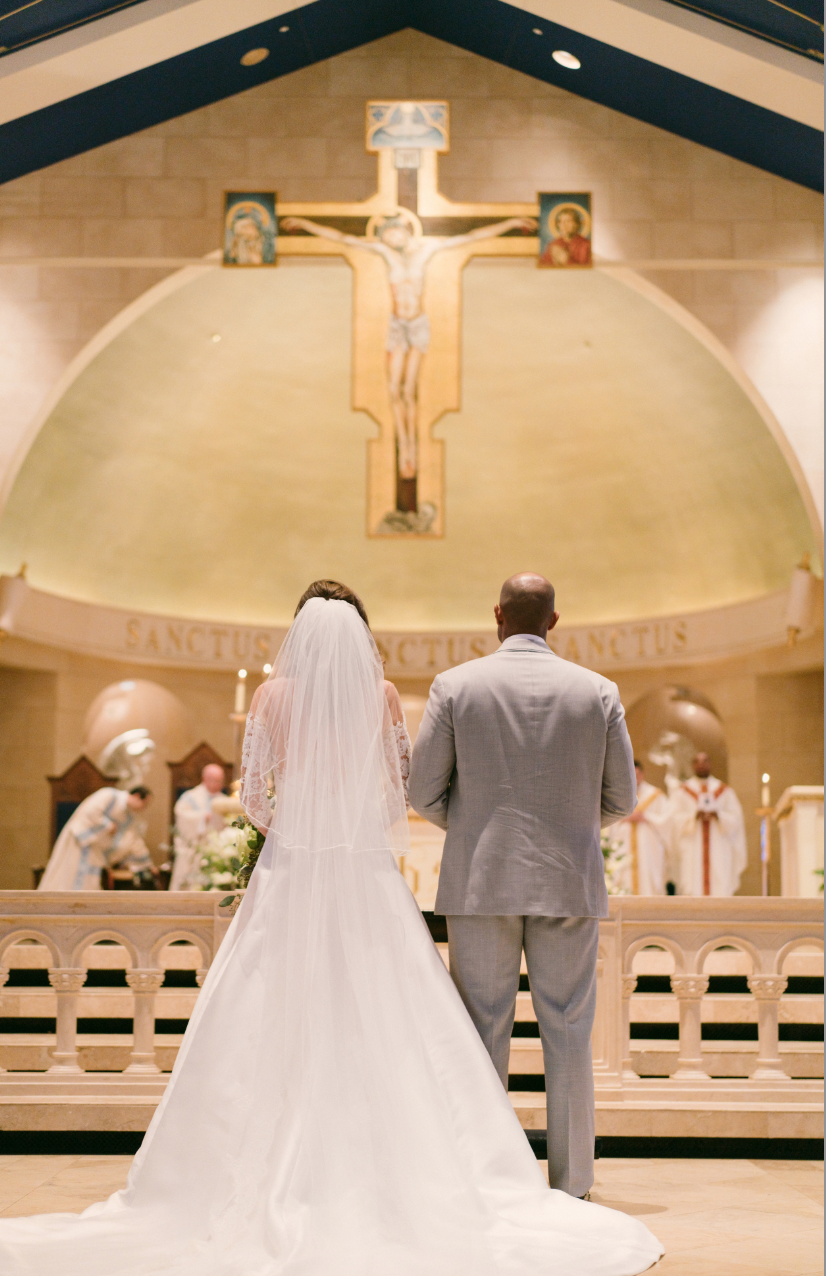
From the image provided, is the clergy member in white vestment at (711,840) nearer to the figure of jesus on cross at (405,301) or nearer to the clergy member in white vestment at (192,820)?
the clergy member in white vestment at (192,820)

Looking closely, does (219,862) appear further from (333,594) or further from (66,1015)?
(333,594)

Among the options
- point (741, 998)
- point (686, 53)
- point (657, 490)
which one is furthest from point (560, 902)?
point (657, 490)

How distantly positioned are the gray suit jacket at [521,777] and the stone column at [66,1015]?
2204 mm

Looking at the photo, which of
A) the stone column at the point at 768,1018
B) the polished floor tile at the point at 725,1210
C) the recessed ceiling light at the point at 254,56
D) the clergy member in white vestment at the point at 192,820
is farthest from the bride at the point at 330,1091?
the clergy member in white vestment at the point at 192,820

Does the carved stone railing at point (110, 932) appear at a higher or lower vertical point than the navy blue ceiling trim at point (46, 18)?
lower

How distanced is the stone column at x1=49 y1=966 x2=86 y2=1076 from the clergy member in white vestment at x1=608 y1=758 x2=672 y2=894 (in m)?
5.94

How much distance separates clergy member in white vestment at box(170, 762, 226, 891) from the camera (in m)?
10.5

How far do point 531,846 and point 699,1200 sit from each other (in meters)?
1.52

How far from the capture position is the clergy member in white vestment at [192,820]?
414 inches

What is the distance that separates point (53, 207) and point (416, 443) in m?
2.91

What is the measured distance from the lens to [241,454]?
533 inches

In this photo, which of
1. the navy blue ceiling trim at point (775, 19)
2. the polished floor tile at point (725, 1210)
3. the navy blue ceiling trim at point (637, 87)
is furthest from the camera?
the navy blue ceiling trim at point (637, 87)

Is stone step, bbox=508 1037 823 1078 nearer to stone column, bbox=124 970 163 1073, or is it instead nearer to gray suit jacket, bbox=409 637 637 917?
stone column, bbox=124 970 163 1073

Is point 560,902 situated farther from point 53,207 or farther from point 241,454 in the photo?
point 241,454
